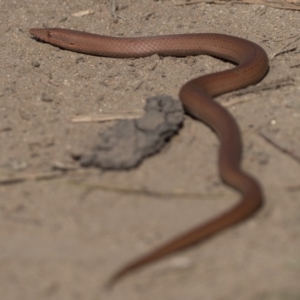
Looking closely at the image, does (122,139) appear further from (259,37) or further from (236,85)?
(259,37)

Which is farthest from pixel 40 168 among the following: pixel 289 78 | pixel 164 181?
pixel 289 78

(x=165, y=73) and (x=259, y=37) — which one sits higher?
(x=259, y=37)

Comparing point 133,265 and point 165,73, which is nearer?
point 133,265

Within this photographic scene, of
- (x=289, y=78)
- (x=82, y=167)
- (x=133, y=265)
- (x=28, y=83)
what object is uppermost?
(x=289, y=78)

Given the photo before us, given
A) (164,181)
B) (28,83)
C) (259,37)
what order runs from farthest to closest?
(259,37) < (28,83) < (164,181)

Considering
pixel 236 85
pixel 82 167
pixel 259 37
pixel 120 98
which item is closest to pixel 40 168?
pixel 82 167

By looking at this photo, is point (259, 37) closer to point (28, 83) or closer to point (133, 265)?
point (28, 83)

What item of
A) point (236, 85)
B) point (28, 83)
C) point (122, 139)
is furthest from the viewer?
point (28, 83)
